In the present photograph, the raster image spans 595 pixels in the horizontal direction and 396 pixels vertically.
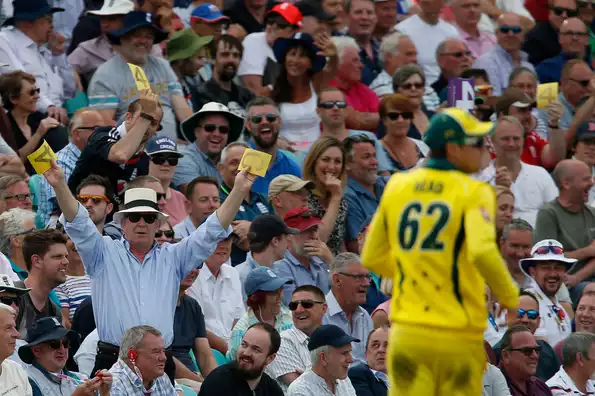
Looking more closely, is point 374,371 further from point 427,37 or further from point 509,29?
point 509,29

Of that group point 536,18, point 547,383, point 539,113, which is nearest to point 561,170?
point 539,113

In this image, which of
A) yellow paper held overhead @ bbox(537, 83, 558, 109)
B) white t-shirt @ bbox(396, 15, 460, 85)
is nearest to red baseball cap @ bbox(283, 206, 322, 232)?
yellow paper held overhead @ bbox(537, 83, 558, 109)

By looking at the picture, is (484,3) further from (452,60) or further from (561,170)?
→ (561,170)

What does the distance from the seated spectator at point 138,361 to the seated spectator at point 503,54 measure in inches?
348

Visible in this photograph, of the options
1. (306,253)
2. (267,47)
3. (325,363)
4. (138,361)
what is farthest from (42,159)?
(267,47)

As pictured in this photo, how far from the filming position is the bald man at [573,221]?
14.8m

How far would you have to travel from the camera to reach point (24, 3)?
1504 centimetres

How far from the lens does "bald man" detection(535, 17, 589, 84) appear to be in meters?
18.3

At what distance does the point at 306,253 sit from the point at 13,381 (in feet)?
11.8

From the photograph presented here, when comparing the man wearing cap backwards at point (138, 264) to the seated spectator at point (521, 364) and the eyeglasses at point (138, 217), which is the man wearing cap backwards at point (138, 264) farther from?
the seated spectator at point (521, 364)

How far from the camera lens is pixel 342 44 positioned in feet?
53.3

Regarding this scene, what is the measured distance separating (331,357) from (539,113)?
7.24m

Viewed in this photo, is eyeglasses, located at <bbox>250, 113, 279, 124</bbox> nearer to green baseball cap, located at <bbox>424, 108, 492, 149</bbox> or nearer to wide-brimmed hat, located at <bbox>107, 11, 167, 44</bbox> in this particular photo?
wide-brimmed hat, located at <bbox>107, 11, 167, 44</bbox>

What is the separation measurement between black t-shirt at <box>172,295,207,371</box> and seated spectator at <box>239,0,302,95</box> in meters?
5.01
